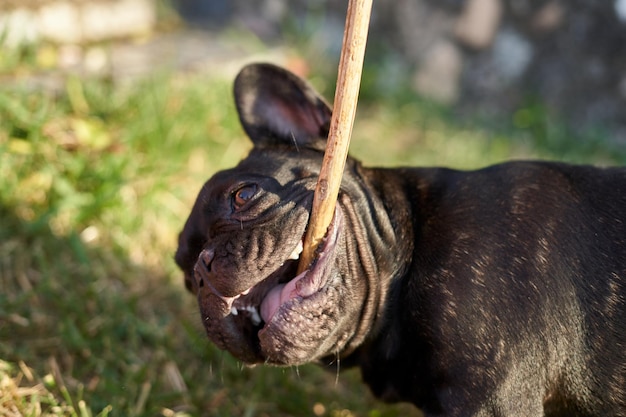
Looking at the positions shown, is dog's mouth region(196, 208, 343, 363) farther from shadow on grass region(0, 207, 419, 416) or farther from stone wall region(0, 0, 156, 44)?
stone wall region(0, 0, 156, 44)

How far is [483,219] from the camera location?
2752 mm

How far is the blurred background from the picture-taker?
349cm

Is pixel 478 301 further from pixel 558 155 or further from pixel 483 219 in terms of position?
pixel 558 155

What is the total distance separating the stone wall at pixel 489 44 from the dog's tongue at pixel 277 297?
4.00 meters

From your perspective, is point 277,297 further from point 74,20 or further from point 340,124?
point 74,20

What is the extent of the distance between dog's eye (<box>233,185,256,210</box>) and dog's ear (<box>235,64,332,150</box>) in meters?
0.46

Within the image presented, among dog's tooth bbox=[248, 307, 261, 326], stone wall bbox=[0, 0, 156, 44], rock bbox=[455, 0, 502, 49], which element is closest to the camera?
dog's tooth bbox=[248, 307, 261, 326]

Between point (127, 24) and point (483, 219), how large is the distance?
4237 mm

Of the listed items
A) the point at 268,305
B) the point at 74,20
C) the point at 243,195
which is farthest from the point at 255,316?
the point at 74,20

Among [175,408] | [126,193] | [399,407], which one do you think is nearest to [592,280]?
[399,407]

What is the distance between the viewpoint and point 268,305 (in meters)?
2.83

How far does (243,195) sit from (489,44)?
418 cm

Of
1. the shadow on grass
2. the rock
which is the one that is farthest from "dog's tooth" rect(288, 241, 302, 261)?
the rock

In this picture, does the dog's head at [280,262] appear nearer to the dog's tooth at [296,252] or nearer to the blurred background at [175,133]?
the dog's tooth at [296,252]
